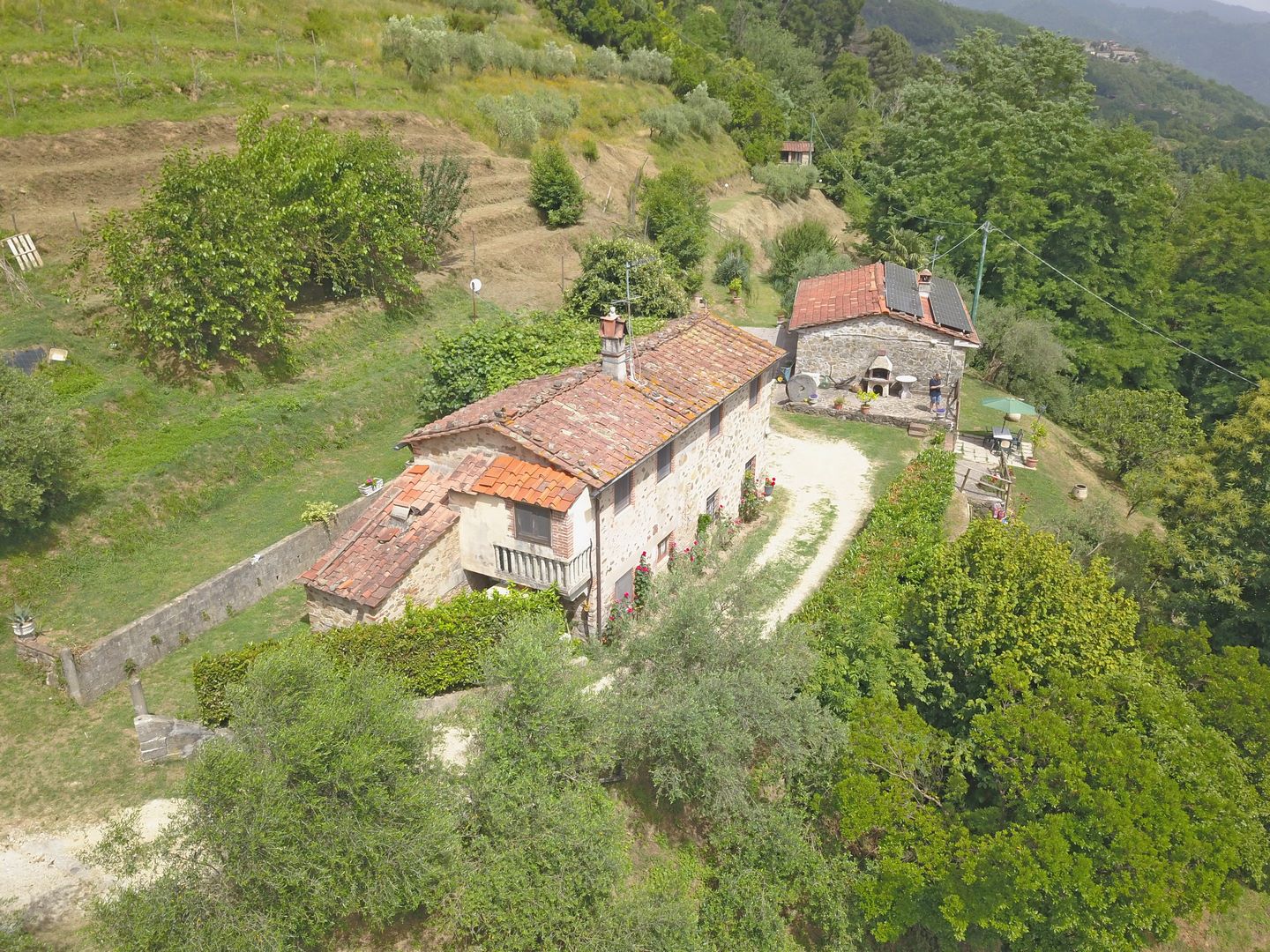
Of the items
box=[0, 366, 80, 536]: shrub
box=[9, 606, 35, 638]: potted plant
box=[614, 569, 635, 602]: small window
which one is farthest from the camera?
box=[614, 569, 635, 602]: small window

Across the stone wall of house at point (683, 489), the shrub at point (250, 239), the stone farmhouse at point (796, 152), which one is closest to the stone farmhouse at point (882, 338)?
the stone wall of house at point (683, 489)

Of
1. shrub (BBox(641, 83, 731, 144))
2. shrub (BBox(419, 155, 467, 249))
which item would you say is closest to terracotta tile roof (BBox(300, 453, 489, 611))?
shrub (BBox(419, 155, 467, 249))

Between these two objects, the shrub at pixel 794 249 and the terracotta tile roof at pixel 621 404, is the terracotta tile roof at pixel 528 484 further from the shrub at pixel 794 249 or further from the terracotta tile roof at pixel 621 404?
the shrub at pixel 794 249

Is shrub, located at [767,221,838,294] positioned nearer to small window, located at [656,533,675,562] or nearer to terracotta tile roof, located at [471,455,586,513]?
small window, located at [656,533,675,562]

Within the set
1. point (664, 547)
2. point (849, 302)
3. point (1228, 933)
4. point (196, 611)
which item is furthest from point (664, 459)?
point (849, 302)

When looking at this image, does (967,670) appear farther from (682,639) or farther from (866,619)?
(682,639)

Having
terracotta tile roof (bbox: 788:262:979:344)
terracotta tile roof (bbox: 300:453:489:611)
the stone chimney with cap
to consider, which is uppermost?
the stone chimney with cap

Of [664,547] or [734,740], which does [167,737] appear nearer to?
[734,740]
